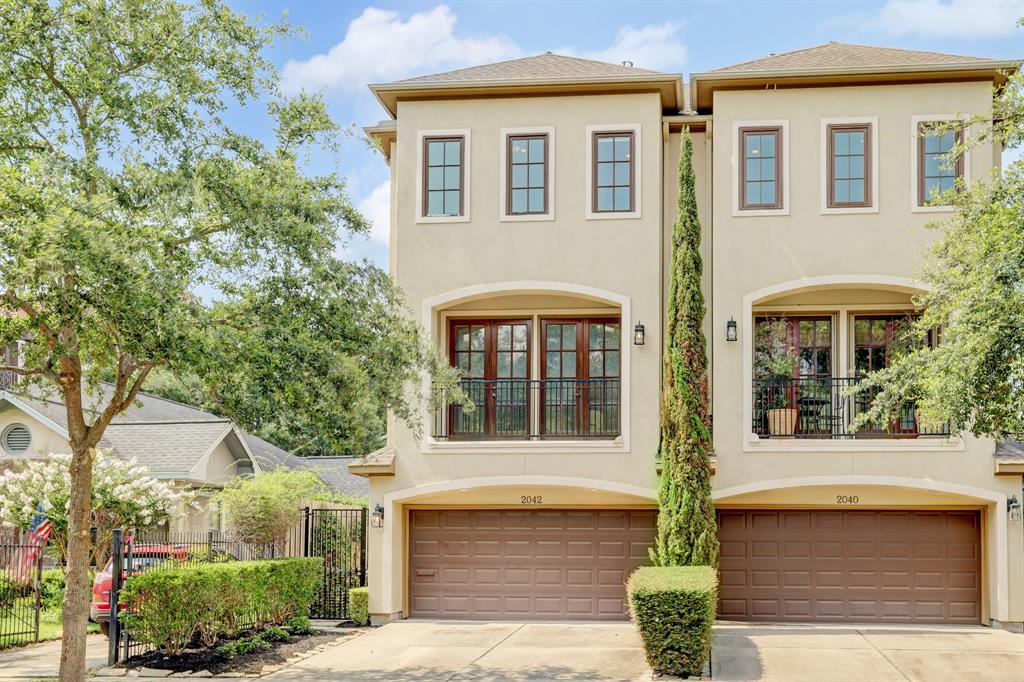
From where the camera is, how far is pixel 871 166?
61.9ft

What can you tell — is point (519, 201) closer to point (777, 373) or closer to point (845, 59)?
point (777, 373)

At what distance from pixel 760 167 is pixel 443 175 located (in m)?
5.34

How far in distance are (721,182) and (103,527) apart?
13060 mm

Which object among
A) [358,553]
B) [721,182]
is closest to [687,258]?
[721,182]

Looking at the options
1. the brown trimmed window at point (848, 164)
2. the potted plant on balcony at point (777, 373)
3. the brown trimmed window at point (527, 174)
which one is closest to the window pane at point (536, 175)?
the brown trimmed window at point (527, 174)

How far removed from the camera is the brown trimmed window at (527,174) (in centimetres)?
1955

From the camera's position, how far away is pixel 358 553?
2092 cm

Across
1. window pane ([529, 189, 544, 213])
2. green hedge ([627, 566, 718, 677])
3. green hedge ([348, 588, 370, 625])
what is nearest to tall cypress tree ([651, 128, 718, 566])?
window pane ([529, 189, 544, 213])

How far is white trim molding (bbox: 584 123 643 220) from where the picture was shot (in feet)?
63.0

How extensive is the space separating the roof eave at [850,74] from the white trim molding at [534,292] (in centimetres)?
390

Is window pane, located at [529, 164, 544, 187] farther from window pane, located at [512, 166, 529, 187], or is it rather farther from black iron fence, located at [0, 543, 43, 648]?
black iron fence, located at [0, 543, 43, 648]

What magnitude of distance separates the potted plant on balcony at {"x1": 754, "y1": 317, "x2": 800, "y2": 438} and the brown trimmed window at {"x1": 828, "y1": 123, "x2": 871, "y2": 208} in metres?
2.29

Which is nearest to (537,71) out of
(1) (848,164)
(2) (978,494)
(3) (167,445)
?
(1) (848,164)

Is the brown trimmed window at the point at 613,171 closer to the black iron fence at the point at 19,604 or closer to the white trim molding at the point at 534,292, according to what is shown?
the white trim molding at the point at 534,292
